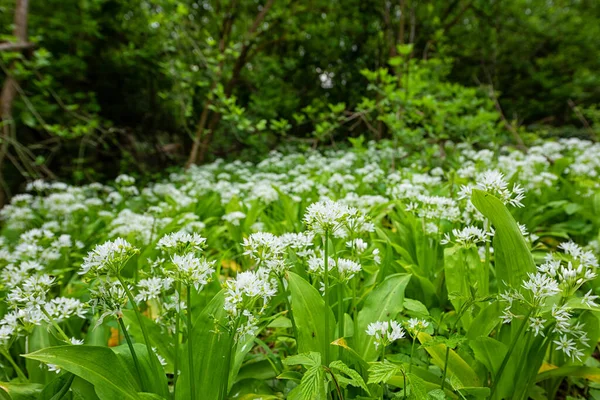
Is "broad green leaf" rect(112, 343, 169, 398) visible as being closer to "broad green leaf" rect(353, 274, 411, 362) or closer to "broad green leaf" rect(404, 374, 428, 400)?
"broad green leaf" rect(353, 274, 411, 362)

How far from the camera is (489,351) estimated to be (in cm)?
136

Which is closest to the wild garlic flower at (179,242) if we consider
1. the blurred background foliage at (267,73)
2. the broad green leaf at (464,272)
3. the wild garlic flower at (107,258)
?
the wild garlic flower at (107,258)

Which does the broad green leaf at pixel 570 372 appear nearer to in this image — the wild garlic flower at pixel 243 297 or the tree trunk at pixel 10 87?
the wild garlic flower at pixel 243 297

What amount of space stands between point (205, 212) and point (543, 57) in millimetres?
11818

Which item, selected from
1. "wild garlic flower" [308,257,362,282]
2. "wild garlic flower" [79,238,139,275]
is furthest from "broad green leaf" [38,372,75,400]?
"wild garlic flower" [308,257,362,282]

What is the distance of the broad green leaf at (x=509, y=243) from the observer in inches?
52.5

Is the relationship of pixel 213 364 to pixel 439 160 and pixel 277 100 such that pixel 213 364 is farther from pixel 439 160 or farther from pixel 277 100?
pixel 277 100

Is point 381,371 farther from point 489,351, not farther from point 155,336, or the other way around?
point 155,336

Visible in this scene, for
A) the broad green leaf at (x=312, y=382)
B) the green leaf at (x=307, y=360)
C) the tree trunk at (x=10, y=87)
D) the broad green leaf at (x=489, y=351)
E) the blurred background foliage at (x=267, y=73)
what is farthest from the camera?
the blurred background foliage at (x=267, y=73)

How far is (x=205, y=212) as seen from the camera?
13.3ft

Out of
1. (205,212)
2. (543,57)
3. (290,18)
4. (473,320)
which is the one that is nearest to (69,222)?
(205,212)

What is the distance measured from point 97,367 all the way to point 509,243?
1454 millimetres

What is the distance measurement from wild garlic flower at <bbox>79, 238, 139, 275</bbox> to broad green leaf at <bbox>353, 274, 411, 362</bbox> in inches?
34.1

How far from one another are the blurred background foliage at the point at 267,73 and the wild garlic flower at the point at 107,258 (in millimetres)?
3991
